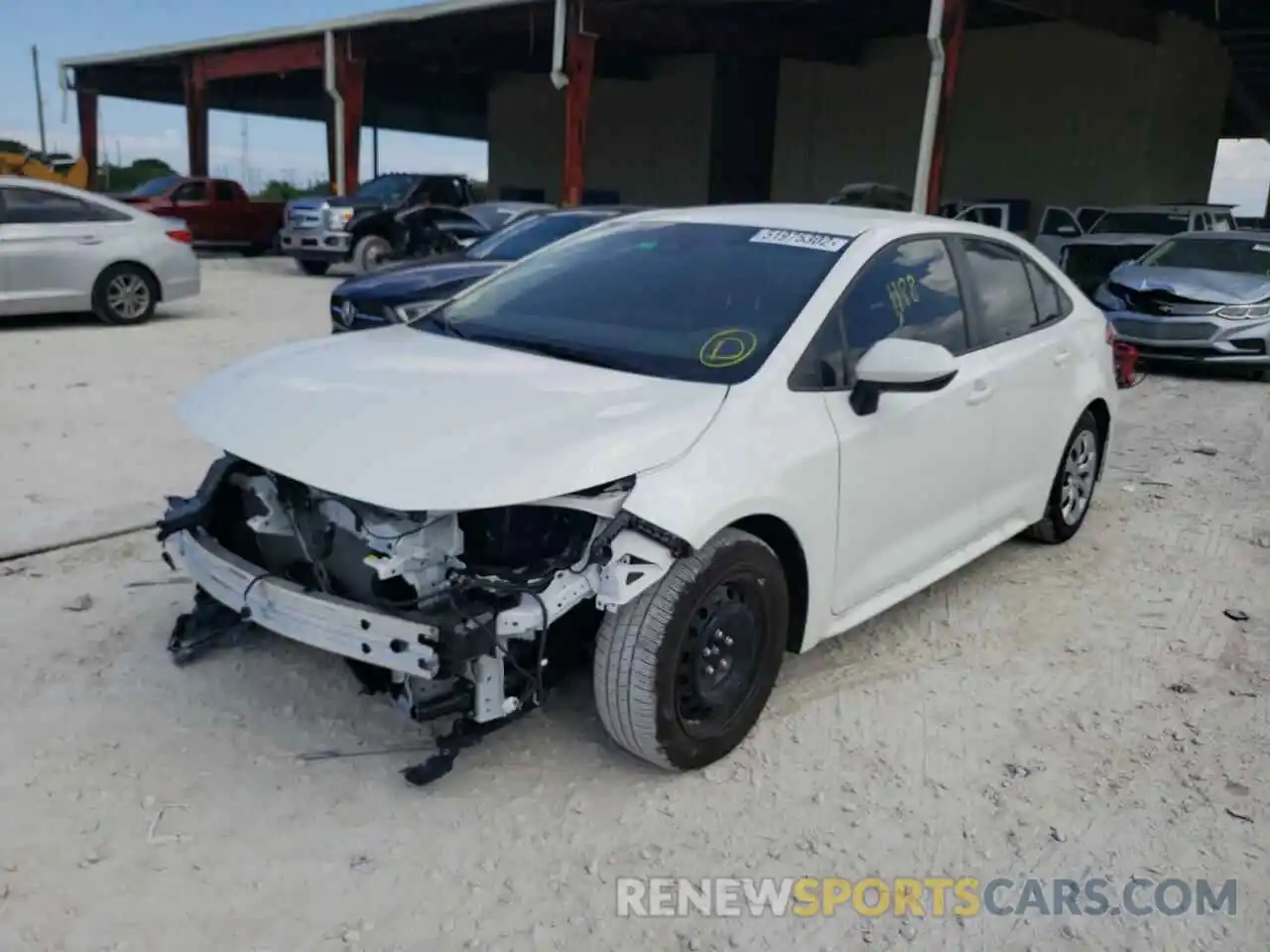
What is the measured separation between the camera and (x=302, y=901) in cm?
260

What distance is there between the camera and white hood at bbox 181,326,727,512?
2771 millimetres

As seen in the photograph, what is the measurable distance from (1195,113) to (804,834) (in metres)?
23.8

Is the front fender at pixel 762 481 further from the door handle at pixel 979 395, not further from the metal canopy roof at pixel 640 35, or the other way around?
the metal canopy roof at pixel 640 35

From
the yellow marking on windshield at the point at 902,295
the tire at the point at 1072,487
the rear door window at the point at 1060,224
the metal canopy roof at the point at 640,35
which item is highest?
the metal canopy roof at the point at 640,35

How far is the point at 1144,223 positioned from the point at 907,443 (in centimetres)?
1391

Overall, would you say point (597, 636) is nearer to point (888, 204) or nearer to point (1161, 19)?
point (888, 204)

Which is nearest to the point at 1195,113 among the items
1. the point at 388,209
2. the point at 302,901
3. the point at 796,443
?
the point at 388,209

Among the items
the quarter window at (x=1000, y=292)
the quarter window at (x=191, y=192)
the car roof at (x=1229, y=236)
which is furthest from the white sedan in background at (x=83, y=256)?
the car roof at (x=1229, y=236)

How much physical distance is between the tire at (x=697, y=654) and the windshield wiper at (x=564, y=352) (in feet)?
2.32

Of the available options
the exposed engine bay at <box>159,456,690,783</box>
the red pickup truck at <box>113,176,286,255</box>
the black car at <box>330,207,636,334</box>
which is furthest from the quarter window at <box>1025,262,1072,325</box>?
the red pickup truck at <box>113,176,286,255</box>

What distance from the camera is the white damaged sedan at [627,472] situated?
2844 millimetres

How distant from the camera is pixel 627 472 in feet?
9.41

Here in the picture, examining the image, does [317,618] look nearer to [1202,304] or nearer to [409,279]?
[409,279]

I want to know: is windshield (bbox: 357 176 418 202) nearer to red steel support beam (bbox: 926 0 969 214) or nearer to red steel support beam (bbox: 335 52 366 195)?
red steel support beam (bbox: 335 52 366 195)
